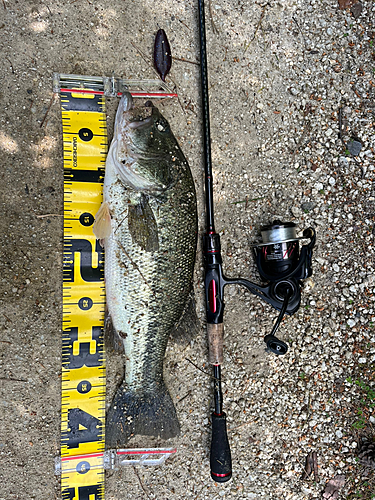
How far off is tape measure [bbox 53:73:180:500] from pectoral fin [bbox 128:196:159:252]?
444 millimetres

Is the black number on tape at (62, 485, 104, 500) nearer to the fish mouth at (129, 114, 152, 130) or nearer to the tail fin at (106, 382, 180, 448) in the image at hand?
the tail fin at (106, 382, 180, 448)

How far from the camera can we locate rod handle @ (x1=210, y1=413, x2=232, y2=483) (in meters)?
2.51

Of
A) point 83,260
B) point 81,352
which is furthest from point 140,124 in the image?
point 81,352

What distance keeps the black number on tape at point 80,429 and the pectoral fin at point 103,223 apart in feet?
4.56

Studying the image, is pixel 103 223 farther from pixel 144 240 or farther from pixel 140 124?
pixel 140 124

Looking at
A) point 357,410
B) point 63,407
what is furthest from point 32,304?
point 357,410

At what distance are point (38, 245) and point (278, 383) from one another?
7.58 ft

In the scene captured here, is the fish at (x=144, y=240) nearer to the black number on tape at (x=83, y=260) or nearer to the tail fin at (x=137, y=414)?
the tail fin at (x=137, y=414)

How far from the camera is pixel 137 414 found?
99.2 inches

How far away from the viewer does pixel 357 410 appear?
2938mm

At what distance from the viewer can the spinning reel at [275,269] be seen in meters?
2.43

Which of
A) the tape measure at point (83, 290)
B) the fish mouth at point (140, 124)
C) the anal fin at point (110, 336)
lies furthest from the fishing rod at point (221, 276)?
the tape measure at point (83, 290)

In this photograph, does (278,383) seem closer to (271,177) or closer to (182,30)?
(271,177)

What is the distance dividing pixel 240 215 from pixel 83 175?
133 cm
